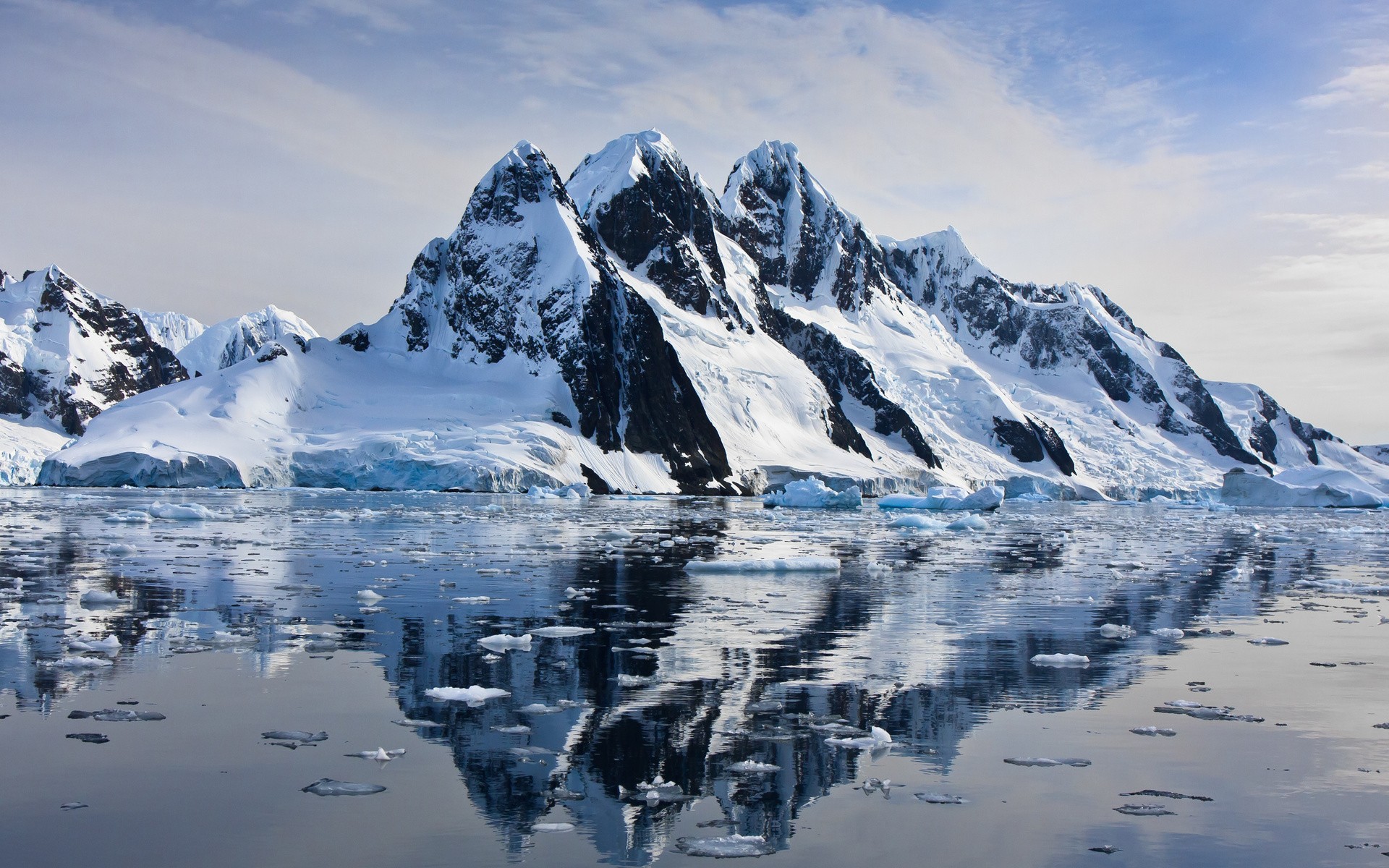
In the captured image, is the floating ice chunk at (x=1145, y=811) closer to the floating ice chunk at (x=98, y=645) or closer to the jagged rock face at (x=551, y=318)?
the floating ice chunk at (x=98, y=645)

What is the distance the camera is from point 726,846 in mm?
7938

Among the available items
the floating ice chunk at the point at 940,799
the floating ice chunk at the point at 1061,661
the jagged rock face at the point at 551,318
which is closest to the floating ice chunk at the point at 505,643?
the floating ice chunk at the point at 1061,661

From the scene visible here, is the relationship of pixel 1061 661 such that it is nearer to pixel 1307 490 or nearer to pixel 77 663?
pixel 77 663

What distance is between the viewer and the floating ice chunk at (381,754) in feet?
32.6

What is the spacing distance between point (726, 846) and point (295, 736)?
473cm

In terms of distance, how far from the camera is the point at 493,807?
868cm

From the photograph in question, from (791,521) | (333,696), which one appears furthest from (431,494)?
(333,696)

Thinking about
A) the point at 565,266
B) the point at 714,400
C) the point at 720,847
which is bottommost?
the point at 720,847

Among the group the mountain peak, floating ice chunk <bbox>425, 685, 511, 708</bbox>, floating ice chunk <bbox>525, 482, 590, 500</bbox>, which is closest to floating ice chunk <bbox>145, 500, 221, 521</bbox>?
floating ice chunk <bbox>425, 685, 511, 708</bbox>

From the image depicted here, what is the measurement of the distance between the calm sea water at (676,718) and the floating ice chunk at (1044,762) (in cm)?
9

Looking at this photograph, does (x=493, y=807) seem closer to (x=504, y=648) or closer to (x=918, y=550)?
(x=504, y=648)

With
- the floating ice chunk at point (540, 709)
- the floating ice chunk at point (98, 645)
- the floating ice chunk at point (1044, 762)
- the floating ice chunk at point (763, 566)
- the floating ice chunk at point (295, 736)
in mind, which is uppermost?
the floating ice chunk at point (763, 566)

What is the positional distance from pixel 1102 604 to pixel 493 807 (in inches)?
675

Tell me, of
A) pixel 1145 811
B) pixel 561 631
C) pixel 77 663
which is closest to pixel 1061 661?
pixel 1145 811
